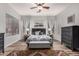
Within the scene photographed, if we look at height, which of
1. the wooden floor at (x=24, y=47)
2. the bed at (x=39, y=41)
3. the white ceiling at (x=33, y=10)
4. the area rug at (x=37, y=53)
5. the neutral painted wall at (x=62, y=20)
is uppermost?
the white ceiling at (x=33, y=10)

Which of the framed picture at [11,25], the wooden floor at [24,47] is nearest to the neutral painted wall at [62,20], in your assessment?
the wooden floor at [24,47]

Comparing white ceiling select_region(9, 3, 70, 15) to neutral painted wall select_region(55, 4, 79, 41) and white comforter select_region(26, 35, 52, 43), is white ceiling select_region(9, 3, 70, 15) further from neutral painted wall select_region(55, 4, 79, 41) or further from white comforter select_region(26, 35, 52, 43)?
white comforter select_region(26, 35, 52, 43)

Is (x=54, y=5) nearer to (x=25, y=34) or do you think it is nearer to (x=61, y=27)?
(x=61, y=27)

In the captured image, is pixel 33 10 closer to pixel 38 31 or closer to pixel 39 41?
pixel 38 31

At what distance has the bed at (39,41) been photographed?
316cm

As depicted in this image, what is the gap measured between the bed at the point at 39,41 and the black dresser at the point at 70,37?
0.41 meters

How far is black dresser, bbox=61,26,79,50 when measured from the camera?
10.3 feet

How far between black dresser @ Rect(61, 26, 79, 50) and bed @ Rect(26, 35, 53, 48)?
0.41 metres

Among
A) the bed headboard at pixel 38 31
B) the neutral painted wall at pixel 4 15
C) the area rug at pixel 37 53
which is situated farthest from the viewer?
the bed headboard at pixel 38 31

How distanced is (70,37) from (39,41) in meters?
0.88

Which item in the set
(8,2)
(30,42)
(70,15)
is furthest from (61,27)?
(8,2)

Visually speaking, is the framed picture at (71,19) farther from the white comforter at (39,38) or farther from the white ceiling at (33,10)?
the white comforter at (39,38)

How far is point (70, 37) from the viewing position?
322 centimetres

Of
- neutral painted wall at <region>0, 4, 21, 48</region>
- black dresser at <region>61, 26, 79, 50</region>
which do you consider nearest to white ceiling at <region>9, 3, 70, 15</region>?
neutral painted wall at <region>0, 4, 21, 48</region>
